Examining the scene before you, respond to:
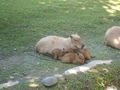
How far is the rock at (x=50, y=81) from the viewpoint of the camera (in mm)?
5453

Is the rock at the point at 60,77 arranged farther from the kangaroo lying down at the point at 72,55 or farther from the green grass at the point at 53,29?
the kangaroo lying down at the point at 72,55

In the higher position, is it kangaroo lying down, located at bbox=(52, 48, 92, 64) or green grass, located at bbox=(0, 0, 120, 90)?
kangaroo lying down, located at bbox=(52, 48, 92, 64)

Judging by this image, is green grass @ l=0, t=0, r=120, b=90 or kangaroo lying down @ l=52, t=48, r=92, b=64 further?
kangaroo lying down @ l=52, t=48, r=92, b=64

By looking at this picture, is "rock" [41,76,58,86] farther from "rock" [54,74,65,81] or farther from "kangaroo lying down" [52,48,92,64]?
"kangaroo lying down" [52,48,92,64]

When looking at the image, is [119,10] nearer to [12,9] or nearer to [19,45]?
[12,9]

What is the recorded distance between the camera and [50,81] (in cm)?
548

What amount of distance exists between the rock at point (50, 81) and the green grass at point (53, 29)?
7 centimetres

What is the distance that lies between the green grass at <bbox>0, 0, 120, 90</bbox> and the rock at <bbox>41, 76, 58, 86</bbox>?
0.24 feet

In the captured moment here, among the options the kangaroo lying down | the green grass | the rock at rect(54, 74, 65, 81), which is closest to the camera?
the rock at rect(54, 74, 65, 81)

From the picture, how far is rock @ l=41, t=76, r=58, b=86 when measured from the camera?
5.45 metres

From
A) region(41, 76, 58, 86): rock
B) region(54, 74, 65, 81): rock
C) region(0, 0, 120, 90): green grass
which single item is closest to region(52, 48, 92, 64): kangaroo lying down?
region(0, 0, 120, 90): green grass

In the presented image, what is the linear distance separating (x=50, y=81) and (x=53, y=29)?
3.37m

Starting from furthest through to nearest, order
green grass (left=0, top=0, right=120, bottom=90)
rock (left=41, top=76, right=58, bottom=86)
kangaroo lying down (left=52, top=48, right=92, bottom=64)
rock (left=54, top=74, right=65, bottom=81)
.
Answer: kangaroo lying down (left=52, top=48, right=92, bottom=64) < green grass (left=0, top=0, right=120, bottom=90) < rock (left=54, top=74, right=65, bottom=81) < rock (left=41, top=76, right=58, bottom=86)

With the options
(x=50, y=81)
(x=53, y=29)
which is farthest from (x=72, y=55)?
(x=53, y=29)
